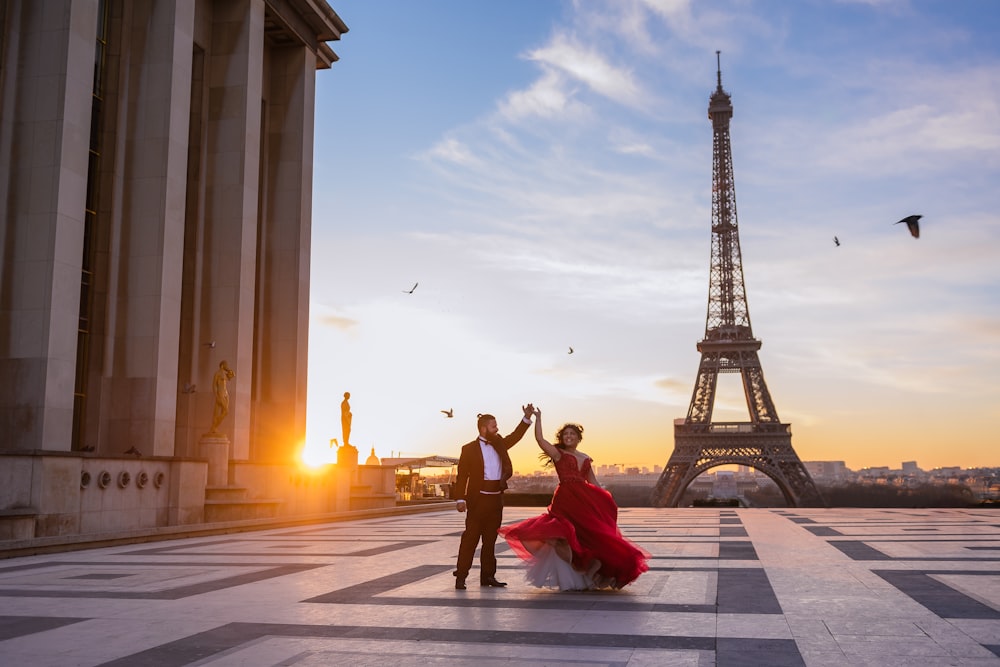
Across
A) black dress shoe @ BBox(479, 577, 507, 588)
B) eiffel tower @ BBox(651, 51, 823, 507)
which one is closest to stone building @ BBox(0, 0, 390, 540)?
black dress shoe @ BBox(479, 577, 507, 588)

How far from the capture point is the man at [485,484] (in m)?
9.91

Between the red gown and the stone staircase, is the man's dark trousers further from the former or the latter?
the stone staircase

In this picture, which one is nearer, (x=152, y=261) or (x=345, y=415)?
(x=152, y=261)

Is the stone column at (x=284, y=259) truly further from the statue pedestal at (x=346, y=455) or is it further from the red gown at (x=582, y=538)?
the red gown at (x=582, y=538)

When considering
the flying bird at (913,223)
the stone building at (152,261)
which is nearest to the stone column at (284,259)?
the stone building at (152,261)

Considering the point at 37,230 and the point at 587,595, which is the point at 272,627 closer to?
the point at 587,595

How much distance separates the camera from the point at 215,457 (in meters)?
24.4

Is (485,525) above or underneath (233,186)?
underneath

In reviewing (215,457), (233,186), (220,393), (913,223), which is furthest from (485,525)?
(233,186)

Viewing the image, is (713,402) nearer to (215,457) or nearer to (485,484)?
(215,457)

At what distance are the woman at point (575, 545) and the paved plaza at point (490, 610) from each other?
0.24 m

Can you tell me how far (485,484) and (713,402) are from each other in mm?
76541

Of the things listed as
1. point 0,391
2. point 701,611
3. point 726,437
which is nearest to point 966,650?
point 701,611

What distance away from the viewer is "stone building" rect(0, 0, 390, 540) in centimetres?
2103
